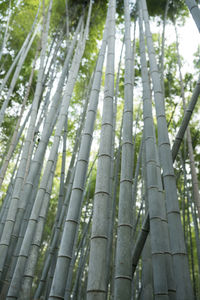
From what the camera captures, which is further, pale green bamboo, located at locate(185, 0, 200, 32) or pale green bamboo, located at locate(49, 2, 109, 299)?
pale green bamboo, located at locate(185, 0, 200, 32)

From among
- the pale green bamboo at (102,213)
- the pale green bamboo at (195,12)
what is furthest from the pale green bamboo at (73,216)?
the pale green bamboo at (195,12)

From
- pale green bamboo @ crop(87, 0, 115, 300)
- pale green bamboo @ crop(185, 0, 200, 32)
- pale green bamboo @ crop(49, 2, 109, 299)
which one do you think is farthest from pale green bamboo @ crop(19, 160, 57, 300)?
pale green bamboo @ crop(185, 0, 200, 32)

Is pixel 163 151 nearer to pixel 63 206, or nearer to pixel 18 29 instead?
pixel 63 206

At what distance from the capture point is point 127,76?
2.03 m

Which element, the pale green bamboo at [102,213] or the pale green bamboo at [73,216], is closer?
the pale green bamboo at [102,213]

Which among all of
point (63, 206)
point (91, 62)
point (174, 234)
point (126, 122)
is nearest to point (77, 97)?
point (91, 62)

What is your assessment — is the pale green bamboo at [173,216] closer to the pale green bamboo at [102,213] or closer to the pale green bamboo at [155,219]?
the pale green bamboo at [155,219]

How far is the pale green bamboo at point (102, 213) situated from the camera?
1172mm

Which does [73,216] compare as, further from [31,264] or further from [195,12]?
[195,12]

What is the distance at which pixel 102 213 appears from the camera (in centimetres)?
136

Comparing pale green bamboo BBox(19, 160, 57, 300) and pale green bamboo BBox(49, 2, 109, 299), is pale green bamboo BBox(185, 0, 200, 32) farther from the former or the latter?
pale green bamboo BBox(19, 160, 57, 300)

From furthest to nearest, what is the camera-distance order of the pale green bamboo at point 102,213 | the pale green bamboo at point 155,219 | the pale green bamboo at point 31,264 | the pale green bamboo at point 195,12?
1. the pale green bamboo at point 195,12
2. the pale green bamboo at point 31,264
3. the pale green bamboo at point 155,219
4. the pale green bamboo at point 102,213

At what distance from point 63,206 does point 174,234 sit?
70.4 inches

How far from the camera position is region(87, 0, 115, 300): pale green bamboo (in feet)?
3.85
